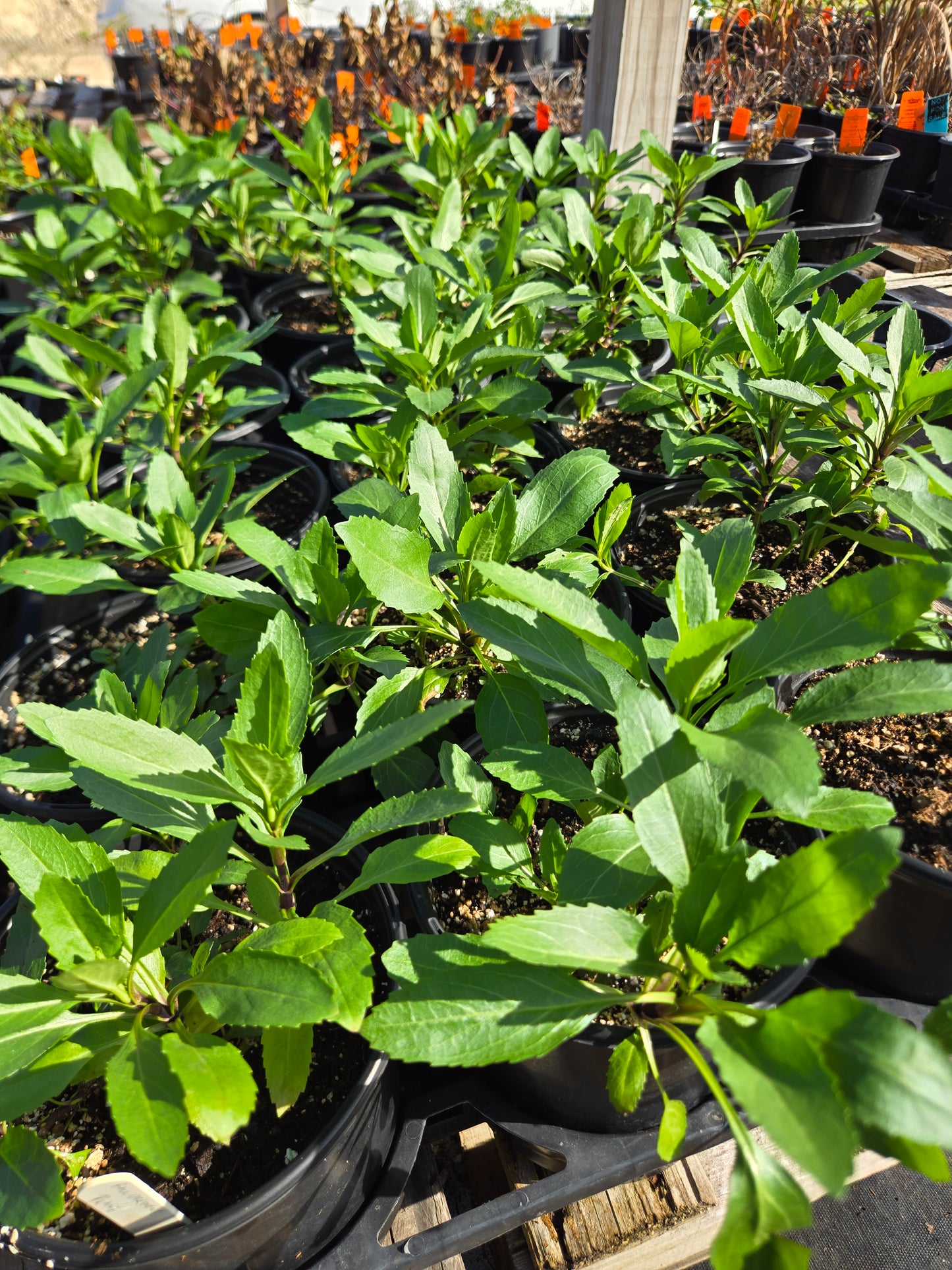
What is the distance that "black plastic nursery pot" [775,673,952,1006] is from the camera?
0.83 metres

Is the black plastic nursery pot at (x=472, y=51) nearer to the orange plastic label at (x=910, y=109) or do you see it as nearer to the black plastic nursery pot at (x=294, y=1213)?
the orange plastic label at (x=910, y=109)

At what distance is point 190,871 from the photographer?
0.66 meters

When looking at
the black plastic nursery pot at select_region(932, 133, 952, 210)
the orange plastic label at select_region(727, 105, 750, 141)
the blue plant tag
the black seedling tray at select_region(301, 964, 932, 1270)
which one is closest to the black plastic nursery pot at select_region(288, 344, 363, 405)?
the black seedling tray at select_region(301, 964, 932, 1270)

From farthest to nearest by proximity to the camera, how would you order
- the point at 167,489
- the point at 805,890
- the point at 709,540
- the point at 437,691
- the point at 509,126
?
the point at 509,126, the point at 167,489, the point at 437,691, the point at 709,540, the point at 805,890

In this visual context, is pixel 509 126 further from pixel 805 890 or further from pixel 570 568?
pixel 805 890

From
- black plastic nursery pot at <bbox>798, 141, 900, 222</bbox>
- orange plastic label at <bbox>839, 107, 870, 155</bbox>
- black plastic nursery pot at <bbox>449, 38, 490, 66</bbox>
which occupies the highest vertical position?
black plastic nursery pot at <bbox>449, 38, 490, 66</bbox>

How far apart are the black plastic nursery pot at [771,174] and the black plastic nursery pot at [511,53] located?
489cm

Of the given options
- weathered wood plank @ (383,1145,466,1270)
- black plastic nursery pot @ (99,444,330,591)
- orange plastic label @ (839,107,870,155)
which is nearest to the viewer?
weathered wood plank @ (383,1145,466,1270)

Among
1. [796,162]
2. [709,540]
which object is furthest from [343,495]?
[796,162]

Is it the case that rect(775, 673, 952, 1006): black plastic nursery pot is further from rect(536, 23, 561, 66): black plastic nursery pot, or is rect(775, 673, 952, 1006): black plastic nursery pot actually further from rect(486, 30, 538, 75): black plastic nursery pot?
rect(536, 23, 561, 66): black plastic nursery pot

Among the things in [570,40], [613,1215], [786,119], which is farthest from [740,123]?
[570,40]

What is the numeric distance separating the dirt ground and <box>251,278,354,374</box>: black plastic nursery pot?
930cm

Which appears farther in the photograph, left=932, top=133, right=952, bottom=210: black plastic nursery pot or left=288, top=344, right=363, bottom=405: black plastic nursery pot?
left=932, top=133, right=952, bottom=210: black plastic nursery pot

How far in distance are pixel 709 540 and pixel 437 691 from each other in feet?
1.43
